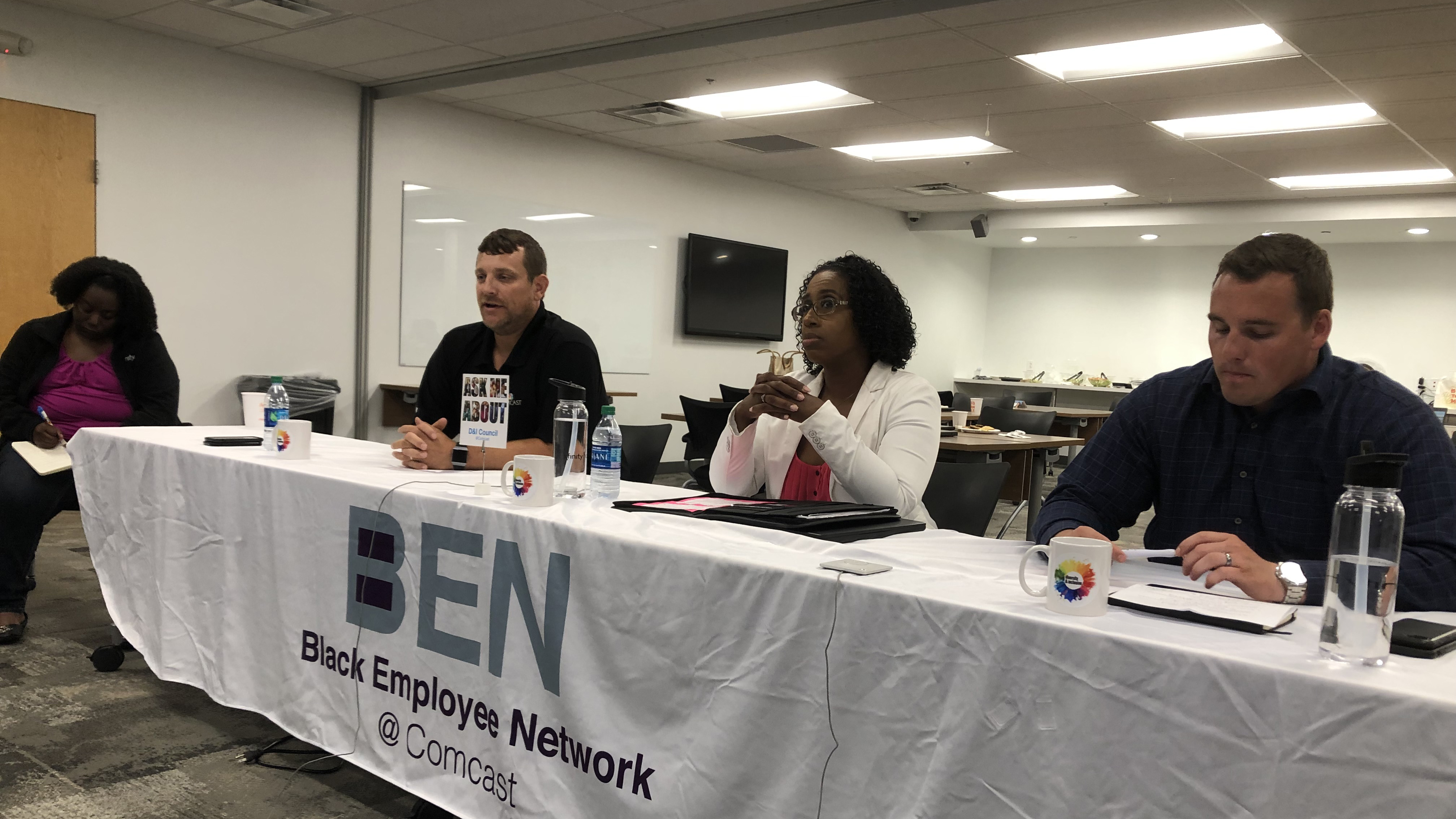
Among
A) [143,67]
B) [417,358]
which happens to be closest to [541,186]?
[417,358]

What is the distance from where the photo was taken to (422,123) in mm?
7066

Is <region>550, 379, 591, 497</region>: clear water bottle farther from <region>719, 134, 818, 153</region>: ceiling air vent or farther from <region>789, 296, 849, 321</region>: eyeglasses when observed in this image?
<region>719, 134, 818, 153</region>: ceiling air vent

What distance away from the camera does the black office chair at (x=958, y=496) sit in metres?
2.99

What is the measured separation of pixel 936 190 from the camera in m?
9.60

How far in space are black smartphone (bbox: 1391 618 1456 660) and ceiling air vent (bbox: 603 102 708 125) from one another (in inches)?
245

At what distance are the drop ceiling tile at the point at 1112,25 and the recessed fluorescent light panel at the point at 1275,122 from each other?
5.63 ft

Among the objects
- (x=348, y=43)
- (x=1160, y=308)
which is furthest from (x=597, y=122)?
(x=1160, y=308)

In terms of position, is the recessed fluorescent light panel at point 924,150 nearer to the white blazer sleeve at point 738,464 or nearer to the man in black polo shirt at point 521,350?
the man in black polo shirt at point 521,350

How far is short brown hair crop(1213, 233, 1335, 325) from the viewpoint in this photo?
5.32ft

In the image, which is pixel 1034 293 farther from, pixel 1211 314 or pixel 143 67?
pixel 1211 314

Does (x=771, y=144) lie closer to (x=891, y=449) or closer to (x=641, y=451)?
(x=641, y=451)

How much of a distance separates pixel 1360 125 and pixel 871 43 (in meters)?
3.43

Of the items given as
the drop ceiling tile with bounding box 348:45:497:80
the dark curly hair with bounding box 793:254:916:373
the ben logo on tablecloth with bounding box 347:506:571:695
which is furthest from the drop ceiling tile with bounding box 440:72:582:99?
the ben logo on tablecloth with bounding box 347:506:571:695

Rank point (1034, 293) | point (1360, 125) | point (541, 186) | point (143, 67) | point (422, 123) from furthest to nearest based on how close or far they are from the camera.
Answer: point (1034, 293), point (541, 186), point (422, 123), point (1360, 125), point (143, 67)
